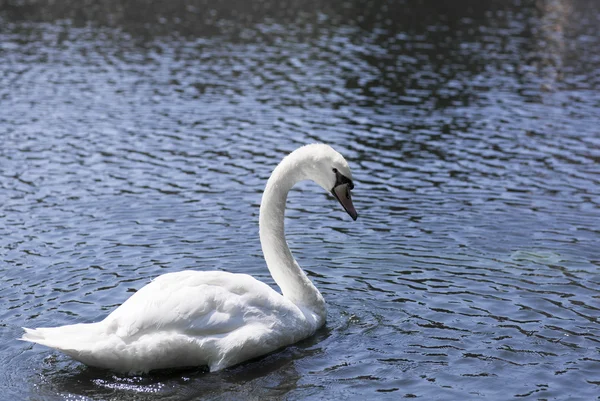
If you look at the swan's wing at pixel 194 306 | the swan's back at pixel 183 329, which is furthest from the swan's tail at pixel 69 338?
the swan's wing at pixel 194 306

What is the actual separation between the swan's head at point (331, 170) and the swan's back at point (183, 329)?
4.67 feet

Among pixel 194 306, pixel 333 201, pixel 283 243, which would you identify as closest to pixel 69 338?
pixel 194 306

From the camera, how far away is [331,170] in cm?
1016

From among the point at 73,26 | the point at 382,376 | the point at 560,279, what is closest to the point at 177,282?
the point at 382,376

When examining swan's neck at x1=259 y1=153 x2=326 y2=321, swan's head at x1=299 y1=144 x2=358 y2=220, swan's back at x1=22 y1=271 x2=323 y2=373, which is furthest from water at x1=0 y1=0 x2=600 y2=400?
swan's head at x1=299 y1=144 x2=358 y2=220

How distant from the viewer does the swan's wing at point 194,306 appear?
8.87 m

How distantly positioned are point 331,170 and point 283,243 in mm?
1042

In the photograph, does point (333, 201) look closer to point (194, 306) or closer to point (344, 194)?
point (344, 194)

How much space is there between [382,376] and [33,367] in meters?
3.50

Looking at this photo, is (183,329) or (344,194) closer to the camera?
(183,329)

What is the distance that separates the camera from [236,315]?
9297 millimetres

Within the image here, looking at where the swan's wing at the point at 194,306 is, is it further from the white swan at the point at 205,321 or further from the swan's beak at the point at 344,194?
the swan's beak at the point at 344,194

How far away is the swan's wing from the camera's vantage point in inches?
349

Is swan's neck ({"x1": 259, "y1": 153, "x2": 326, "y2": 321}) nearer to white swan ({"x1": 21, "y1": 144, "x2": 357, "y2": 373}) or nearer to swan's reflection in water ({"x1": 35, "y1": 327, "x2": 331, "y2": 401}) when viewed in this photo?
white swan ({"x1": 21, "y1": 144, "x2": 357, "y2": 373})
